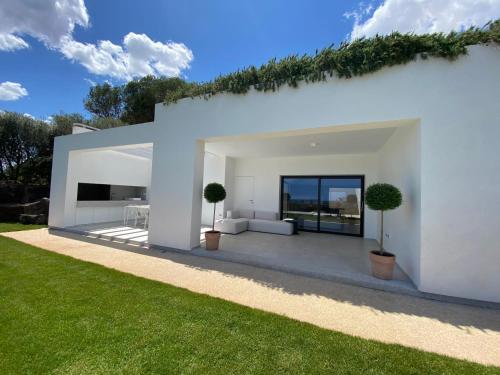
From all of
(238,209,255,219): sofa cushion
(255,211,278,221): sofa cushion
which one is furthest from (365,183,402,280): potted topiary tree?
(238,209,255,219): sofa cushion

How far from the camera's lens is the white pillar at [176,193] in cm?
490

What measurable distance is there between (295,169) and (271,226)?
2.49m

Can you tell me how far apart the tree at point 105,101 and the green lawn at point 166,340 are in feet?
41.1

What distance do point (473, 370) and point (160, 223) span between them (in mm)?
5401

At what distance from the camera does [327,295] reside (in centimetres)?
→ 301

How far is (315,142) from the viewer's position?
5.90m

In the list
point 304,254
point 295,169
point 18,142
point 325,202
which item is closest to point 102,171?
point 18,142

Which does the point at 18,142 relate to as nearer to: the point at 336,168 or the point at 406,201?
the point at 336,168

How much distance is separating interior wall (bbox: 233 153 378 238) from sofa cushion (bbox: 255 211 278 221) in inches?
9.2

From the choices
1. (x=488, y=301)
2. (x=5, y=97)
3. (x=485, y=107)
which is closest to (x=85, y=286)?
(x=488, y=301)

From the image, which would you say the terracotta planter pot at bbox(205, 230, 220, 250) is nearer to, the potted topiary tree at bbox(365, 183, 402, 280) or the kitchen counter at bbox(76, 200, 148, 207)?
the potted topiary tree at bbox(365, 183, 402, 280)

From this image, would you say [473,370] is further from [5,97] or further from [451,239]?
[5,97]

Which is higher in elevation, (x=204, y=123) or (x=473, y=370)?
(x=204, y=123)

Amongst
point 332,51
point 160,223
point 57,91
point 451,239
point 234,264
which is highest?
point 57,91
